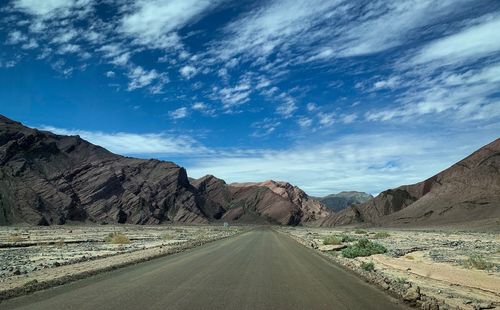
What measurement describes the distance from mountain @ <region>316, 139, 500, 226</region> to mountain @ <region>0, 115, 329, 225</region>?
67.4m

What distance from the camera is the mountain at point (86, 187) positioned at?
380ft

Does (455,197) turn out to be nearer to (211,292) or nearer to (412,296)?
(412,296)

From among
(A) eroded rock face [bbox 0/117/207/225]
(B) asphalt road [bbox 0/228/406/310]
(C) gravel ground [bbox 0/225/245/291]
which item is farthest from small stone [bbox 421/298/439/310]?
(A) eroded rock face [bbox 0/117/207/225]

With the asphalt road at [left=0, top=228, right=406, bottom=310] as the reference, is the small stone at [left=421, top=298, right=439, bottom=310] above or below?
below

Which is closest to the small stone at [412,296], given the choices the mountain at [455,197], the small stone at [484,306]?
the small stone at [484,306]

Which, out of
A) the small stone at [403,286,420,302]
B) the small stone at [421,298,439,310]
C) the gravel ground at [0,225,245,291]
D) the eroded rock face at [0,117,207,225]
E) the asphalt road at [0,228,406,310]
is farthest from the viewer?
the eroded rock face at [0,117,207,225]

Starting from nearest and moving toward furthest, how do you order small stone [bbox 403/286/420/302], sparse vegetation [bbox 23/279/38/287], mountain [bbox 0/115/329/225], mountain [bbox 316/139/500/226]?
small stone [bbox 403/286/420/302] → sparse vegetation [bbox 23/279/38/287] → mountain [bbox 316/139/500/226] → mountain [bbox 0/115/329/225]

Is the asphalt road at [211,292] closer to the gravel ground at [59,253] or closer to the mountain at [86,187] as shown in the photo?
the gravel ground at [59,253]

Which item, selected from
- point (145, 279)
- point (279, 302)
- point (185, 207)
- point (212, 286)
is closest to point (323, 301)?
→ point (279, 302)

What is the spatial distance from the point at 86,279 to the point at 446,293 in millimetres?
10481

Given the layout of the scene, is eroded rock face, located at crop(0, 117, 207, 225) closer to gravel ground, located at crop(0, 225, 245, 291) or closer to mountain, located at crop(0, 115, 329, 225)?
mountain, located at crop(0, 115, 329, 225)

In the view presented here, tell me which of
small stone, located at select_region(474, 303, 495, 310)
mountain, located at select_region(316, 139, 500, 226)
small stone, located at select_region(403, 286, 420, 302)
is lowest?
small stone, located at select_region(474, 303, 495, 310)

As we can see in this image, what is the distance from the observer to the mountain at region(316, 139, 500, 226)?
94.1m

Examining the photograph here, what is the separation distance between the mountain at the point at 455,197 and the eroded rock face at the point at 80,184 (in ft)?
230
